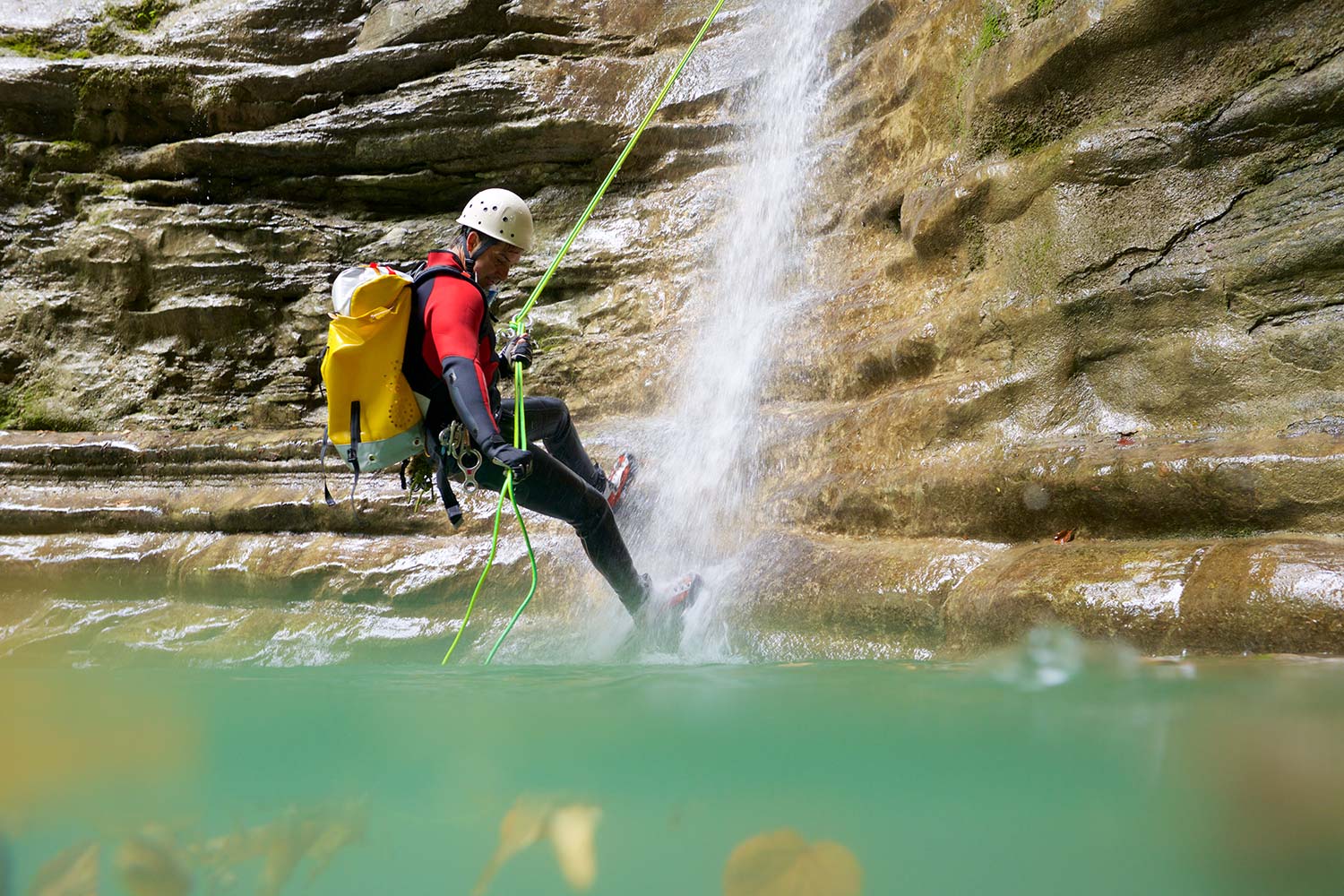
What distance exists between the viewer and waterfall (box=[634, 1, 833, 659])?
18.6 ft

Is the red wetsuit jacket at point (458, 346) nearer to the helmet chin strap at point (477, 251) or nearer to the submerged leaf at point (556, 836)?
the helmet chin strap at point (477, 251)

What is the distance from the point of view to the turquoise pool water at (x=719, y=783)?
5.10 ft

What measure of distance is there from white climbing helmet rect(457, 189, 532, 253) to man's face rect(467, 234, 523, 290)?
0.14 ft

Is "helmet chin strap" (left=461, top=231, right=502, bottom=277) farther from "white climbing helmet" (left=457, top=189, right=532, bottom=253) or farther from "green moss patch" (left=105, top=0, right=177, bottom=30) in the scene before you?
"green moss patch" (left=105, top=0, right=177, bottom=30)

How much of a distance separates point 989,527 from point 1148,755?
255cm

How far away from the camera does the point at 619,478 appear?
229 inches

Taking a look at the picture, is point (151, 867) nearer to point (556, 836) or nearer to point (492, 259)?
point (556, 836)

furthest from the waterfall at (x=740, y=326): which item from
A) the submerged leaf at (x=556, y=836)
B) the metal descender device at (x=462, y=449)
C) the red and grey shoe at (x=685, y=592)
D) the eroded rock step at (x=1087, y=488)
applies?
the submerged leaf at (x=556, y=836)

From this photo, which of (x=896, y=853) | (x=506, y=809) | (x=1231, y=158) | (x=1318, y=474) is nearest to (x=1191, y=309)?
(x=1231, y=158)

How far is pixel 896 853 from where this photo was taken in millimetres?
1578

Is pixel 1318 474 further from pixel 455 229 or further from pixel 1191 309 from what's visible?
pixel 455 229

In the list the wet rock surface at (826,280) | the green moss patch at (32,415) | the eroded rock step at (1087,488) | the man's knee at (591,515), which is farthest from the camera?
the green moss patch at (32,415)

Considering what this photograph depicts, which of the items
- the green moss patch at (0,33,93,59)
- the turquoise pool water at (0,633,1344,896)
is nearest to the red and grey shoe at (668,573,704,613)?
the turquoise pool water at (0,633,1344,896)

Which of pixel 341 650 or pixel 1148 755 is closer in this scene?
pixel 1148 755
